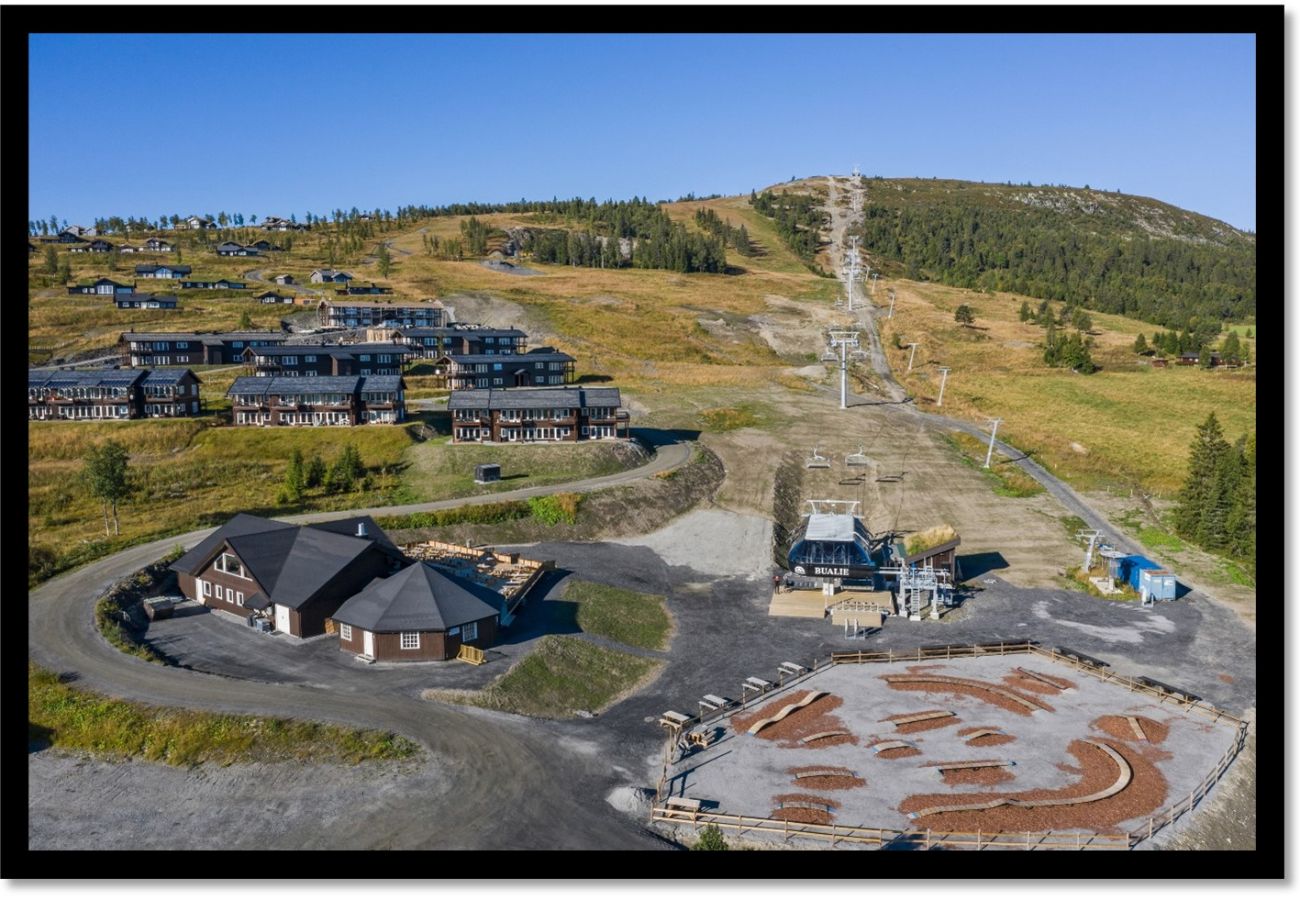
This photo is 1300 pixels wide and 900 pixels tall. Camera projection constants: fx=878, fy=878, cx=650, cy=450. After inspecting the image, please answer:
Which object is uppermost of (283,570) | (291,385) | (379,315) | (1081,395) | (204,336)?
(379,315)

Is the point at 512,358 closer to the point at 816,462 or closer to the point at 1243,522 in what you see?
the point at 816,462

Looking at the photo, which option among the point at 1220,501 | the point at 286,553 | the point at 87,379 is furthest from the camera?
the point at 87,379

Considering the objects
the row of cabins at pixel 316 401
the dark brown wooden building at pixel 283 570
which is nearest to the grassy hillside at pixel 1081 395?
the dark brown wooden building at pixel 283 570

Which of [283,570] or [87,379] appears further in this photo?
[87,379]

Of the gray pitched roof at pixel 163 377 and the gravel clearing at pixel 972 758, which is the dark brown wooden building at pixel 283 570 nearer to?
the gravel clearing at pixel 972 758

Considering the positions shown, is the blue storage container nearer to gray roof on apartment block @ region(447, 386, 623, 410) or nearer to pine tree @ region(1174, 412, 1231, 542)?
pine tree @ region(1174, 412, 1231, 542)

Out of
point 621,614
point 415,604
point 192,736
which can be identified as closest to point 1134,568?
point 621,614

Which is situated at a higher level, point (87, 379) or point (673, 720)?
point (87, 379)
